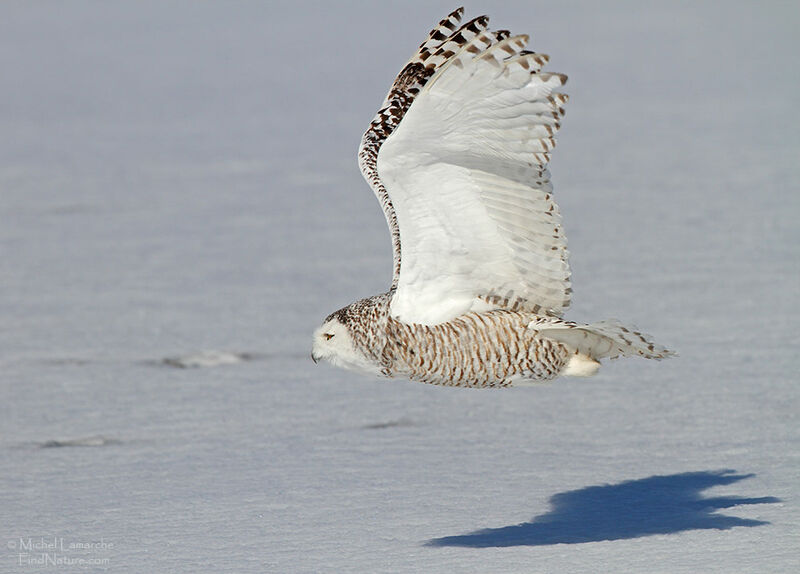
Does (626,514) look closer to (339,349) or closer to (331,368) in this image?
(339,349)

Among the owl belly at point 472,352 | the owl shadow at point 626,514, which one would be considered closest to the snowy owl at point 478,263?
the owl belly at point 472,352

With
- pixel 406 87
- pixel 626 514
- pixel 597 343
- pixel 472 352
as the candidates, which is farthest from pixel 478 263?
pixel 626 514

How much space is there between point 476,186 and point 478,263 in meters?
0.33

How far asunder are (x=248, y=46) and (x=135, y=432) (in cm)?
1053

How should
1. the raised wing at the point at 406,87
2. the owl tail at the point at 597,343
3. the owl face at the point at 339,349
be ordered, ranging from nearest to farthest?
the owl tail at the point at 597,343 < the owl face at the point at 339,349 < the raised wing at the point at 406,87

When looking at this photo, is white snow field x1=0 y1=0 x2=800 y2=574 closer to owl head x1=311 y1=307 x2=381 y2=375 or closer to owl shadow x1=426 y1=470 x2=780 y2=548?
owl shadow x1=426 y1=470 x2=780 y2=548

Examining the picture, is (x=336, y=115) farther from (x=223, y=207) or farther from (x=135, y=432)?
(x=135, y=432)

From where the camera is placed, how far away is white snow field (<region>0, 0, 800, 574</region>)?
163 inches

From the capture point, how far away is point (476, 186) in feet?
12.5

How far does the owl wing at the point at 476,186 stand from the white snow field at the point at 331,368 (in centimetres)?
80

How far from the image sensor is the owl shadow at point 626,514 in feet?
13.2

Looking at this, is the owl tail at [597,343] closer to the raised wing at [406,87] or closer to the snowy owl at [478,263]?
the snowy owl at [478,263]

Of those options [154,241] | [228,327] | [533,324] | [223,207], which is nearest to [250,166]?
[223,207]

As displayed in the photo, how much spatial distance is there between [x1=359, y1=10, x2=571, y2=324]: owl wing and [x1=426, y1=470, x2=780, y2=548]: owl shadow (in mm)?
697
